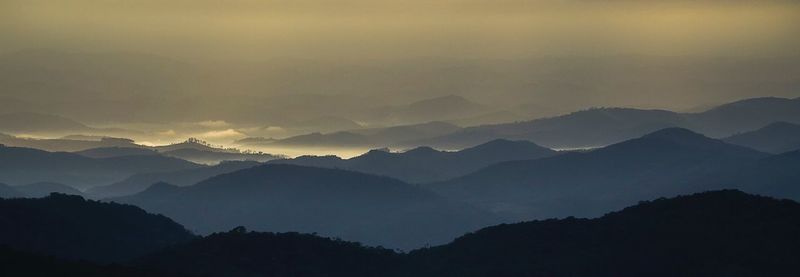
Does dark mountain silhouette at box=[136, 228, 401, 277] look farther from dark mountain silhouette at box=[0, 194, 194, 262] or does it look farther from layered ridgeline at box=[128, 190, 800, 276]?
dark mountain silhouette at box=[0, 194, 194, 262]

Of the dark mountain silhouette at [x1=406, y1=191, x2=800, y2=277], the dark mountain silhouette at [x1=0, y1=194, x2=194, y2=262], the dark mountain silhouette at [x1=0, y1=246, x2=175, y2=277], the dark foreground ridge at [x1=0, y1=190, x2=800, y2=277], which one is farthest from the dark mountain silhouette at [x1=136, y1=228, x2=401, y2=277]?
the dark mountain silhouette at [x1=0, y1=194, x2=194, y2=262]

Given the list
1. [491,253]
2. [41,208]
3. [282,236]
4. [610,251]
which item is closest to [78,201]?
[41,208]

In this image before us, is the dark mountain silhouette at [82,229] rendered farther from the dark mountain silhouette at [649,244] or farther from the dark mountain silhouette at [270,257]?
the dark mountain silhouette at [649,244]

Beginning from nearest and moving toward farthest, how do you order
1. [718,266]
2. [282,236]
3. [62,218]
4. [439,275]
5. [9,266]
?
[9,266] → [718,266] → [439,275] → [282,236] → [62,218]

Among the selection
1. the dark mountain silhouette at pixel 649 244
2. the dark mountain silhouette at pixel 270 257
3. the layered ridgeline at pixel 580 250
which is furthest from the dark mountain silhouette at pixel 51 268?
the dark mountain silhouette at pixel 649 244

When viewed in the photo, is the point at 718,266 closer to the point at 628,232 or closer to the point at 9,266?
the point at 628,232
